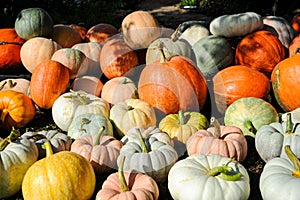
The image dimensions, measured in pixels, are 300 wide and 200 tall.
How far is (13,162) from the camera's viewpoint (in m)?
3.36

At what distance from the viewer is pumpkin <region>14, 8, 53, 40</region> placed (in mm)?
6102

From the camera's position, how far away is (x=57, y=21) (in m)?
10.3

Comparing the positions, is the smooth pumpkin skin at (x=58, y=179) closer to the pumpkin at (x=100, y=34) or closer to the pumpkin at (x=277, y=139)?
the pumpkin at (x=277, y=139)

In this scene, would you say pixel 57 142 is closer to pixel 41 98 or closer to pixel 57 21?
pixel 41 98

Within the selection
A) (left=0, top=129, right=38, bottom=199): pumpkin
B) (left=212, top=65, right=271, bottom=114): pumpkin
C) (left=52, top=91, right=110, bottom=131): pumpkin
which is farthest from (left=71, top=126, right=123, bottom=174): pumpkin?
(left=212, top=65, right=271, bottom=114): pumpkin

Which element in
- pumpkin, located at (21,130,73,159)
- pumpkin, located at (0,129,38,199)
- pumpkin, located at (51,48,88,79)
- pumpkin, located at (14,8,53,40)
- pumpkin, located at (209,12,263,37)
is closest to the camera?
pumpkin, located at (0,129,38,199)

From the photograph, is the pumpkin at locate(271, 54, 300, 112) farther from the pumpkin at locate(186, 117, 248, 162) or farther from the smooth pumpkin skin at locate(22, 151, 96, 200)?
the smooth pumpkin skin at locate(22, 151, 96, 200)

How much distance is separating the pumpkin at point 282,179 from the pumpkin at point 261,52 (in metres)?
2.49

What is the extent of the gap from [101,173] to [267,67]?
2.91m

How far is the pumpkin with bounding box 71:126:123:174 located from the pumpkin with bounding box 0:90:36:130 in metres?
1.30

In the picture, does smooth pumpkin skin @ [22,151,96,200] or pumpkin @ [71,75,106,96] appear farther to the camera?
pumpkin @ [71,75,106,96]

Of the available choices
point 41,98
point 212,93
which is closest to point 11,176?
point 41,98

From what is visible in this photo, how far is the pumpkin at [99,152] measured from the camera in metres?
3.61

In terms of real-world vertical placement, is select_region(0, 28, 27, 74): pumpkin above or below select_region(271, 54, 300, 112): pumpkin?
above
